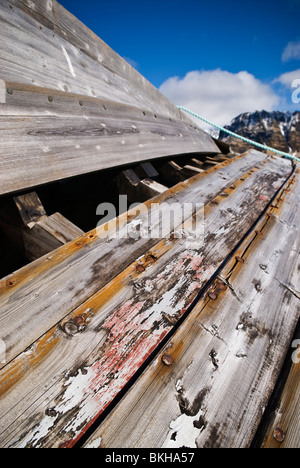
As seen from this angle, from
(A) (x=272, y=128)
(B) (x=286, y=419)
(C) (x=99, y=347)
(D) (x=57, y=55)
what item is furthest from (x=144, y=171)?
(A) (x=272, y=128)

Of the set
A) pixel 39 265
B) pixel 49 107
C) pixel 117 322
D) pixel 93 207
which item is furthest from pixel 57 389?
pixel 93 207

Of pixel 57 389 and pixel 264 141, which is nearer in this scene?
pixel 57 389

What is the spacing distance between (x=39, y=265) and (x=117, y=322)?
16.4 inches

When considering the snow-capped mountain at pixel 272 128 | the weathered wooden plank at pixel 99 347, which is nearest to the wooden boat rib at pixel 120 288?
the weathered wooden plank at pixel 99 347

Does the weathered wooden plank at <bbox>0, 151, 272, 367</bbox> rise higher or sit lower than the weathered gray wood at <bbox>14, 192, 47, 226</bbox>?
lower

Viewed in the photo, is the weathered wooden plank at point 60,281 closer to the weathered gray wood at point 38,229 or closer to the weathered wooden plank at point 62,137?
the weathered gray wood at point 38,229

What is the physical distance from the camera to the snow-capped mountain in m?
38.2

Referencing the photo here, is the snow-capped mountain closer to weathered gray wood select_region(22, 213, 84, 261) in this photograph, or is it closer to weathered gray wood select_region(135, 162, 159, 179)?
weathered gray wood select_region(135, 162, 159, 179)

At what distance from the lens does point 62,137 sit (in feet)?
4.43

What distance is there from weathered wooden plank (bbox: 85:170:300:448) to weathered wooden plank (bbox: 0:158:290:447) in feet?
Answer: 0.21

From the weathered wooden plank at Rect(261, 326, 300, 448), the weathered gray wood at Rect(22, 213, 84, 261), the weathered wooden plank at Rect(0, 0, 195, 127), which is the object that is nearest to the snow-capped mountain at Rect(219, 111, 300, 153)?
the weathered wooden plank at Rect(0, 0, 195, 127)

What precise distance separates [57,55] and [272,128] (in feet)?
170

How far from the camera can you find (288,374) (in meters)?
0.84
